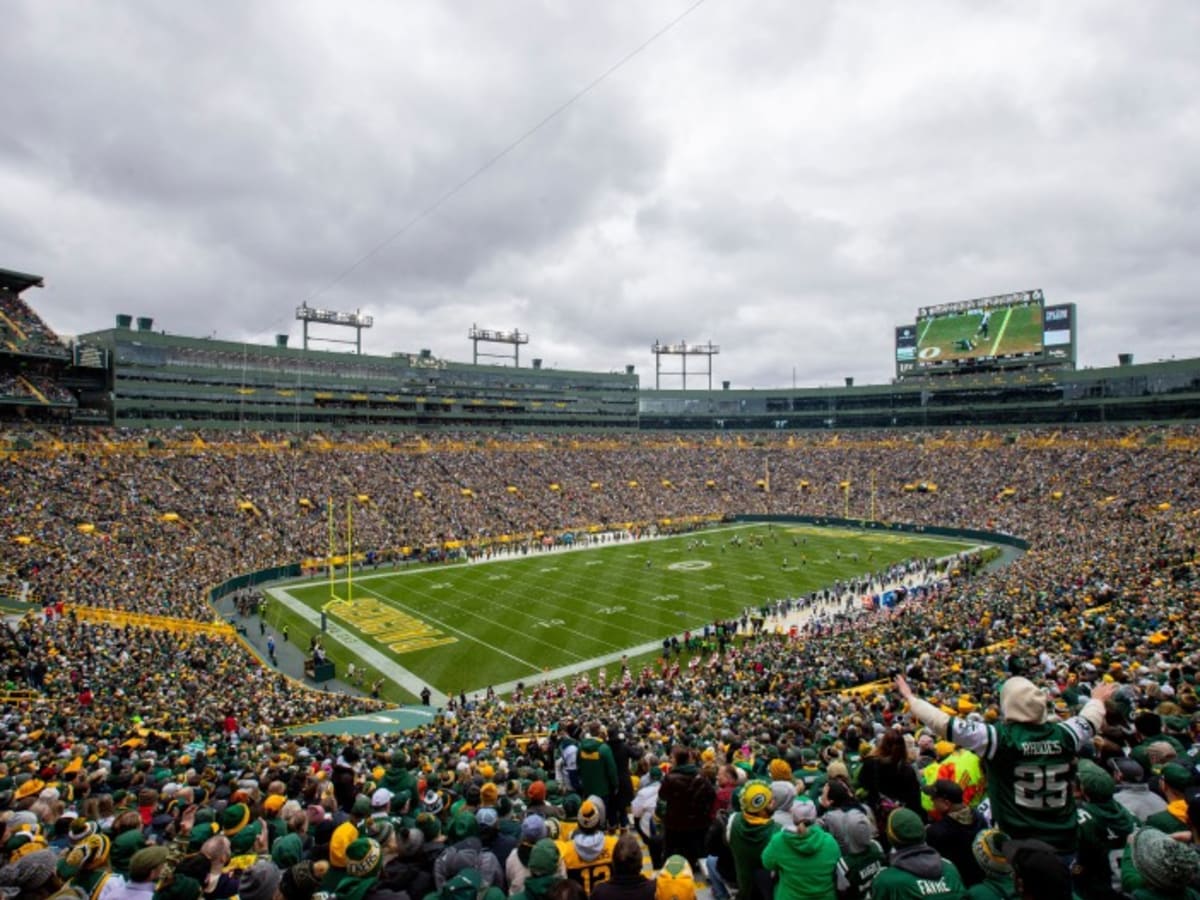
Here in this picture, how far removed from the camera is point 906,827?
11.1ft

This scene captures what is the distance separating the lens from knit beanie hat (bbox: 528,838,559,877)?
3.95 metres

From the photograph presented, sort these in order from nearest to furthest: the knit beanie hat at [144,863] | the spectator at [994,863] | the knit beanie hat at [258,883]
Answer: the spectator at [994,863], the knit beanie hat at [144,863], the knit beanie hat at [258,883]

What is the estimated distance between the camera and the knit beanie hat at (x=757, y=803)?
13.9ft

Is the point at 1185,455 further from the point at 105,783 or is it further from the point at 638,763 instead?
the point at 105,783

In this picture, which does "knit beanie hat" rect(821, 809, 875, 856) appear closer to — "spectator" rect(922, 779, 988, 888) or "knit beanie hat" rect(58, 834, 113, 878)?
"spectator" rect(922, 779, 988, 888)

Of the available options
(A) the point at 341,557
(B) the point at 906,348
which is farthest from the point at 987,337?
(A) the point at 341,557

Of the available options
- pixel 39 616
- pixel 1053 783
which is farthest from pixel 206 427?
pixel 1053 783

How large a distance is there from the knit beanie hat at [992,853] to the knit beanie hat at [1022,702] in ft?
2.11

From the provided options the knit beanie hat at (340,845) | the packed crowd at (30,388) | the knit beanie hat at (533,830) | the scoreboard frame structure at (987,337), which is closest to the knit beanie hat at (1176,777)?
the knit beanie hat at (533,830)

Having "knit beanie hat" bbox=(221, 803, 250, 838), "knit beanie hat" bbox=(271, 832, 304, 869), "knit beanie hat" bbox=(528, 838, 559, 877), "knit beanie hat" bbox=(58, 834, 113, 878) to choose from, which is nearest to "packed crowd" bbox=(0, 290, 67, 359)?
"knit beanie hat" bbox=(221, 803, 250, 838)

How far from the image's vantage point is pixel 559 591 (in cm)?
3581

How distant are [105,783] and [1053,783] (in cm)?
1020

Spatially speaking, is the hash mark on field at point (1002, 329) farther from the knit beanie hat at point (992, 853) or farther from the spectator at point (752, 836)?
the spectator at point (752, 836)

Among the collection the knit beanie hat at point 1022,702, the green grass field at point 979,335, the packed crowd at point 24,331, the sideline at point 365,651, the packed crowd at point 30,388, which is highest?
the green grass field at point 979,335
